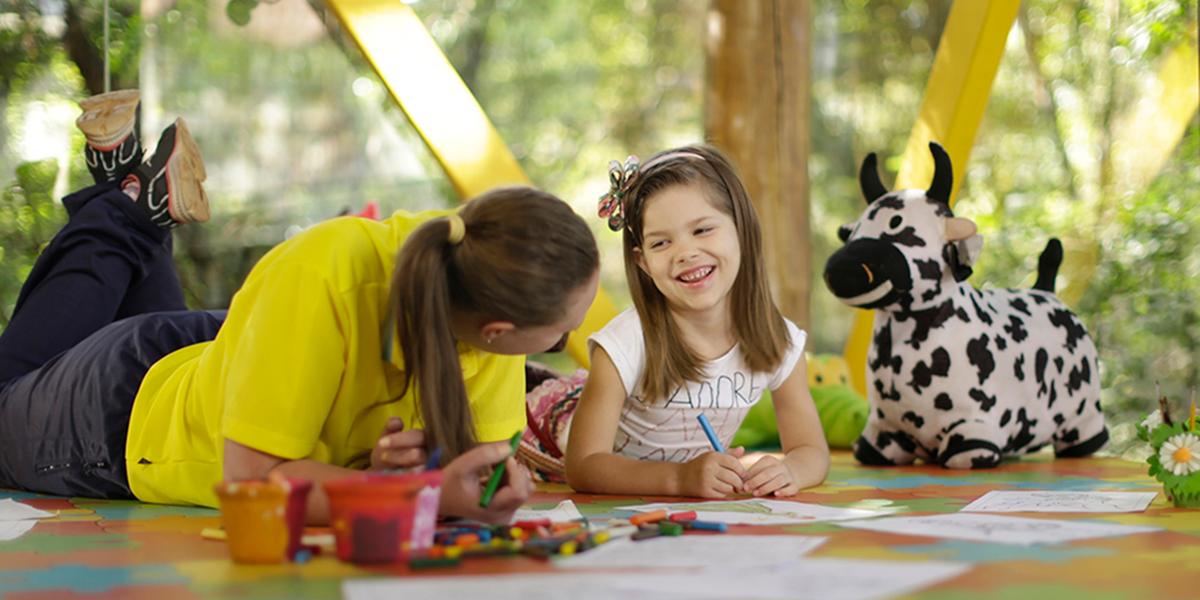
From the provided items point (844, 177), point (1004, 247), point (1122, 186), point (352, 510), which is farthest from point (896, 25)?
point (352, 510)

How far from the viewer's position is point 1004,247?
4.76 m

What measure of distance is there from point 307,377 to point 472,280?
24cm

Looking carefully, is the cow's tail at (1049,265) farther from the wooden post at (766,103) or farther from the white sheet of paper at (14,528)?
the white sheet of paper at (14,528)

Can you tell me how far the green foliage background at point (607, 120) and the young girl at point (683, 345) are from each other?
2.14ft

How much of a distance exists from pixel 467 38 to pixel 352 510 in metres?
5.23

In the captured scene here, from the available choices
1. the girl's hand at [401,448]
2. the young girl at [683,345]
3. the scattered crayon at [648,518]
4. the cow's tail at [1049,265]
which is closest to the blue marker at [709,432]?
the young girl at [683,345]

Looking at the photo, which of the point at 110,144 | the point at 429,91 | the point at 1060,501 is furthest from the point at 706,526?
the point at 429,91

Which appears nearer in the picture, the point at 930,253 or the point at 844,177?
Result: the point at 930,253

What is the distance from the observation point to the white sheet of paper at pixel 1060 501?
1793mm

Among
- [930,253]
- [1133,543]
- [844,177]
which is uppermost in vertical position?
[844,177]

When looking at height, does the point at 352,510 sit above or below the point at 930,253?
below

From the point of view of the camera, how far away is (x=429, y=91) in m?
3.02

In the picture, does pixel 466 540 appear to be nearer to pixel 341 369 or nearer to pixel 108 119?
pixel 341 369

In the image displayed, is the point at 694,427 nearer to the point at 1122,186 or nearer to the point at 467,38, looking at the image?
the point at 1122,186
